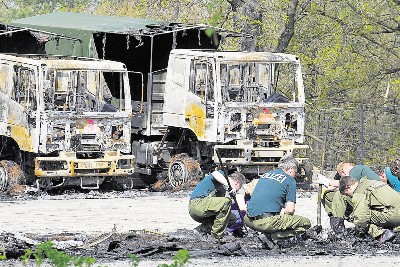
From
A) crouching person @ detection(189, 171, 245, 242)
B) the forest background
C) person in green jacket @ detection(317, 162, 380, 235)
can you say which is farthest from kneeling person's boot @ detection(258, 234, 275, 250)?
the forest background

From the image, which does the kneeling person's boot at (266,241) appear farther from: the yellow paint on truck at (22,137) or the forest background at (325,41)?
the forest background at (325,41)

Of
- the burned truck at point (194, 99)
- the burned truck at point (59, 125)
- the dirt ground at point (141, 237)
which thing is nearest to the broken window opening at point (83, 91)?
the burned truck at point (59, 125)

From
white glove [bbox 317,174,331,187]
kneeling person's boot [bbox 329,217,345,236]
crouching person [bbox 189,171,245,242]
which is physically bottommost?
kneeling person's boot [bbox 329,217,345,236]

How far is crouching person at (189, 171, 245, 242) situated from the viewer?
15.1m

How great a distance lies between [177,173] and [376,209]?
31.3ft

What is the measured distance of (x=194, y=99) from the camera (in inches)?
940

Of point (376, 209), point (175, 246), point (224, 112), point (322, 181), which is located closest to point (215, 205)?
point (175, 246)

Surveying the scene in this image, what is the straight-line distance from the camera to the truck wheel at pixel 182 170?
945 inches

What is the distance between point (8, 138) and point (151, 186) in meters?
3.39

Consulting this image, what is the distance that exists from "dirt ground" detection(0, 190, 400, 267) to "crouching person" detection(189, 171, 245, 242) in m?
0.29

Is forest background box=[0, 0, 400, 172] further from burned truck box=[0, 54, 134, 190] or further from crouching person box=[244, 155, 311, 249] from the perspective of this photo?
crouching person box=[244, 155, 311, 249]

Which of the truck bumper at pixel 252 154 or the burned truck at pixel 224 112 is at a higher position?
the burned truck at pixel 224 112

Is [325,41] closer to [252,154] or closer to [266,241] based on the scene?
[252,154]

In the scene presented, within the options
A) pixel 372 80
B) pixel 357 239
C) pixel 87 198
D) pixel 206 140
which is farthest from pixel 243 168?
pixel 372 80
